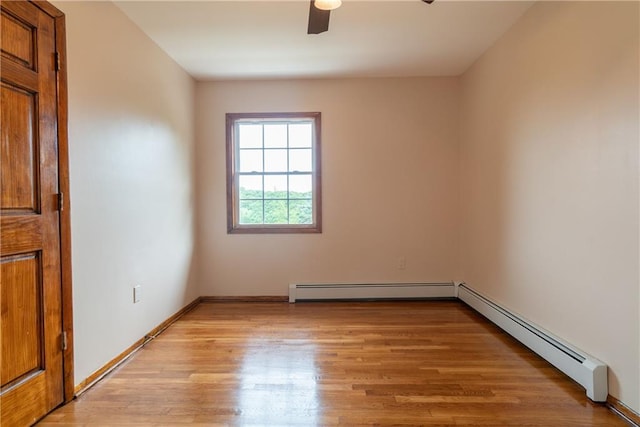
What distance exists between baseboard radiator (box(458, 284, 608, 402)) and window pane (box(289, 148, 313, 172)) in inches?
86.8

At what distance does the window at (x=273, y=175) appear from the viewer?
3939 millimetres

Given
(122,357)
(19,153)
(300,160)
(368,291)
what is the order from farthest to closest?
(300,160) < (368,291) < (122,357) < (19,153)

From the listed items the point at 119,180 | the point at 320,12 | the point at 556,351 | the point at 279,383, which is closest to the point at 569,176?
the point at 556,351

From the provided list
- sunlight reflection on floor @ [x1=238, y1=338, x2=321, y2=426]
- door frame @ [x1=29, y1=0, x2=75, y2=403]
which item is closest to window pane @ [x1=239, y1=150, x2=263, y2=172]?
sunlight reflection on floor @ [x1=238, y1=338, x2=321, y2=426]

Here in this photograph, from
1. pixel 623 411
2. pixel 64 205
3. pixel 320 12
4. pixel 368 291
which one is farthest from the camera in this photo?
pixel 368 291

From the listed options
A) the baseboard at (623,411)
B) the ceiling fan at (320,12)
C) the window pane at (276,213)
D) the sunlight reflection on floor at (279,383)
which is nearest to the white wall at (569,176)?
the baseboard at (623,411)

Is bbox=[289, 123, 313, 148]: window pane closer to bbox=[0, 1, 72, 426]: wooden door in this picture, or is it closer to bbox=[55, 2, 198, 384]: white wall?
bbox=[55, 2, 198, 384]: white wall

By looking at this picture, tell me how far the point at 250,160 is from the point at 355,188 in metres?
1.21

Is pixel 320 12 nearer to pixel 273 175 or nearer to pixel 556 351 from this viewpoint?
pixel 273 175

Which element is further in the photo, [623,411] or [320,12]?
[320,12]

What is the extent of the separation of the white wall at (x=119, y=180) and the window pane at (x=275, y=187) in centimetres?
94

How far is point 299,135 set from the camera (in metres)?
3.95

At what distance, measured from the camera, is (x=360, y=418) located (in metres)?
1.74

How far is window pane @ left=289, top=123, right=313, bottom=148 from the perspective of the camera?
3.94 metres
